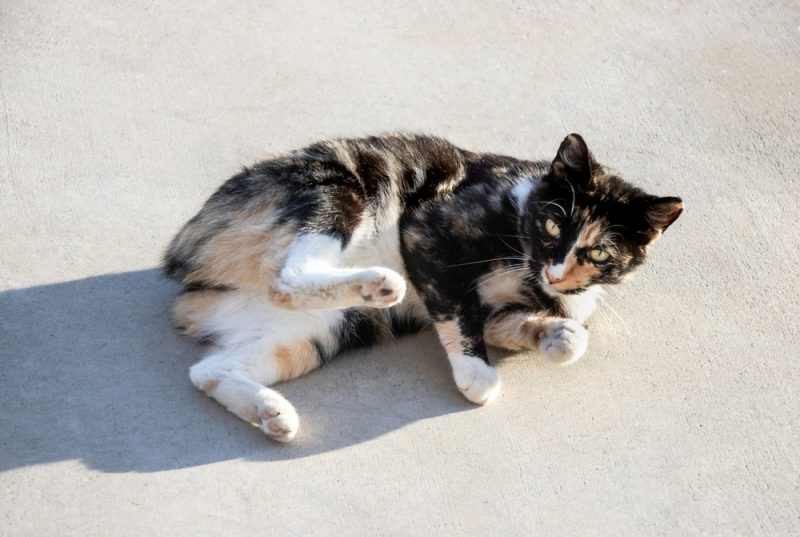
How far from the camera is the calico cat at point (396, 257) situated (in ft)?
11.8

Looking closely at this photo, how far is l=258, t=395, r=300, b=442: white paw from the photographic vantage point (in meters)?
3.32

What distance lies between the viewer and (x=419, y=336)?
395cm

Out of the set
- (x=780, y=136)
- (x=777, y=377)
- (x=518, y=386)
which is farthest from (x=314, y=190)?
(x=780, y=136)

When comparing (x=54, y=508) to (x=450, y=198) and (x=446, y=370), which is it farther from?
(x=450, y=198)

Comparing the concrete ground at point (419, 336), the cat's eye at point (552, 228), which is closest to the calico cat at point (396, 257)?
the cat's eye at point (552, 228)

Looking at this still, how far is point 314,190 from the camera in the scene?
3781 mm

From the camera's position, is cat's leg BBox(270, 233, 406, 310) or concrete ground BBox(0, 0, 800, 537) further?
cat's leg BBox(270, 233, 406, 310)

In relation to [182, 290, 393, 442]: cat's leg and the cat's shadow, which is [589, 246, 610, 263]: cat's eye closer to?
the cat's shadow

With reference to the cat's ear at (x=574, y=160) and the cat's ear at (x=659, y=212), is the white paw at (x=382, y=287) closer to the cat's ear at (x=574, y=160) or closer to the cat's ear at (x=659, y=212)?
the cat's ear at (x=574, y=160)

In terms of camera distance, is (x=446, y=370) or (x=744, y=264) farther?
(x=744, y=264)

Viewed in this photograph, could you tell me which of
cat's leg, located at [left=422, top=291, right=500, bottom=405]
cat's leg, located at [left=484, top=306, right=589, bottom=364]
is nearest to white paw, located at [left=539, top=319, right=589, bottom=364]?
cat's leg, located at [left=484, top=306, right=589, bottom=364]

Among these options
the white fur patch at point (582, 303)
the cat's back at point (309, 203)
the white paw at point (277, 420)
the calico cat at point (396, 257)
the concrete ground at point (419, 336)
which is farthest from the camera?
the white fur patch at point (582, 303)

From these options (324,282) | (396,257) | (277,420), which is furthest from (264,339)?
(396,257)

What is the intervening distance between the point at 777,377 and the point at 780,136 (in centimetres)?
178
